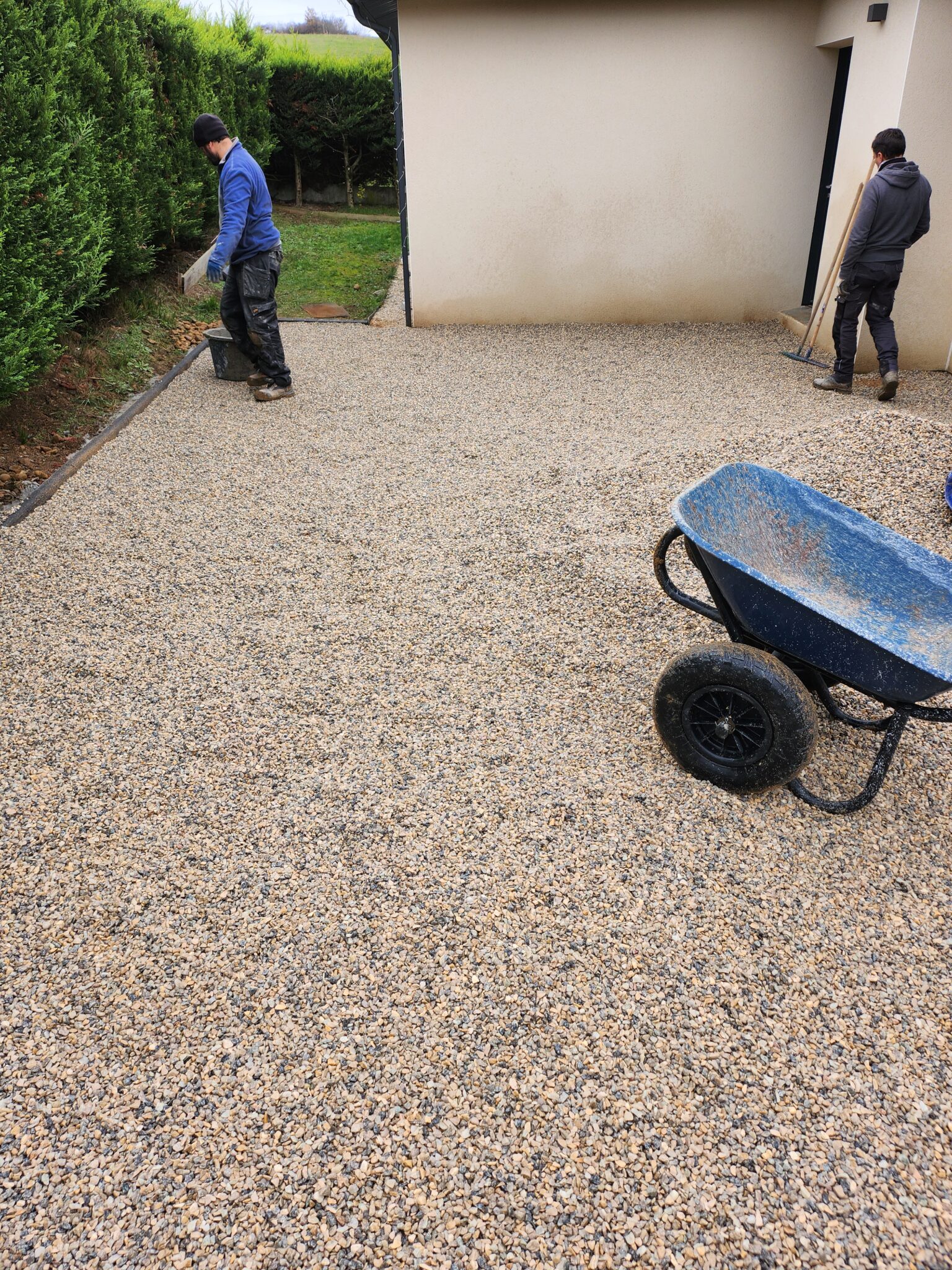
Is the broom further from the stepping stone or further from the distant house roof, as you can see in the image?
the stepping stone

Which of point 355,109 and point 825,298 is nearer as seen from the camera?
point 825,298

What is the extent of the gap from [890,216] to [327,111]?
42.4 feet

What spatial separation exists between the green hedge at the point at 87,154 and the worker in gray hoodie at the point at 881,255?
574 centimetres

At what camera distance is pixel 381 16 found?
857 cm

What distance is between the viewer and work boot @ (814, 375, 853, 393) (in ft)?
22.9

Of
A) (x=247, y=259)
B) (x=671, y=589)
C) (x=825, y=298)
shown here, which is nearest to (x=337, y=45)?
(x=825, y=298)

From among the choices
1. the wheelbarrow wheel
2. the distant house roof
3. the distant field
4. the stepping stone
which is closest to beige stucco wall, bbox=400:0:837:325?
the distant house roof

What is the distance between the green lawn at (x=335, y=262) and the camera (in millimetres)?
10398

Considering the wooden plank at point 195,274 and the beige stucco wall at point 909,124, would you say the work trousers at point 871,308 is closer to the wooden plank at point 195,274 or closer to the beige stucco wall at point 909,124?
the beige stucco wall at point 909,124

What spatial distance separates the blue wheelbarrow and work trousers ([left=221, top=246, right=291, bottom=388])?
187 inches

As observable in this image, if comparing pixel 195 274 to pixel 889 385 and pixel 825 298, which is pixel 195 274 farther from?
pixel 889 385

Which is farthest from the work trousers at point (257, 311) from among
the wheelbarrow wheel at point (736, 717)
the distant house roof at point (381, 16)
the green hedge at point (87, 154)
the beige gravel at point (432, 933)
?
the wheelbarrow wheel at point (736, 717)

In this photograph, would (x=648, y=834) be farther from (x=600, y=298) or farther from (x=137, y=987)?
(x=600, y=298)

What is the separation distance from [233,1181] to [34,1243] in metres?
0.39
